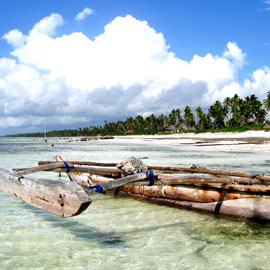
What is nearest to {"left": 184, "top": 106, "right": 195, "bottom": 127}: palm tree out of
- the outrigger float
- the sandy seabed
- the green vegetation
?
the green vegetation

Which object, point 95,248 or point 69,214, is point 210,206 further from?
point 69,214

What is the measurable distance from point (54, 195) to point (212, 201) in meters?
3.16

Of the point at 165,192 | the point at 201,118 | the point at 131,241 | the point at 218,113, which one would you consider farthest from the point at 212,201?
the point at 201,118

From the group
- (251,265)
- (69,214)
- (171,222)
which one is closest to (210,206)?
(171,222)

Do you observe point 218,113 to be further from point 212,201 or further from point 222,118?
point 212,201

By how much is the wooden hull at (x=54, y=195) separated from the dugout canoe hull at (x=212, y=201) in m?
2.82

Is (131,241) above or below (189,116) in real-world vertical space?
below

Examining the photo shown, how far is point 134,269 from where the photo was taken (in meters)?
3.46

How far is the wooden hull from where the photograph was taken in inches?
133

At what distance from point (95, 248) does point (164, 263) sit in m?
1.14

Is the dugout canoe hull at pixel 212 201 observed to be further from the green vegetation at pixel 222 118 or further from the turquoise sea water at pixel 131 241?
the green vegetation at pixel 222 118

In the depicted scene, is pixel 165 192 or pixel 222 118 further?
pixel 222 118

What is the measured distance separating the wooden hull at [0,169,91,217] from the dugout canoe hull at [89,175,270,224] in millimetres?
2820

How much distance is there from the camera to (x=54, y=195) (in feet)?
12.2
